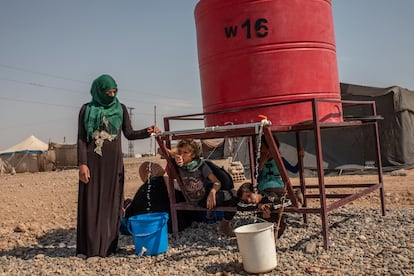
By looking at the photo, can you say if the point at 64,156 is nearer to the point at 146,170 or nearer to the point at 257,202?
the point at 146,170

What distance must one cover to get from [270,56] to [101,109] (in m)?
1.89

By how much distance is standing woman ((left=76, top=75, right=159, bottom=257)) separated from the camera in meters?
4.46

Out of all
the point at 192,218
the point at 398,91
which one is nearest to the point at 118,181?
the point at 192,218

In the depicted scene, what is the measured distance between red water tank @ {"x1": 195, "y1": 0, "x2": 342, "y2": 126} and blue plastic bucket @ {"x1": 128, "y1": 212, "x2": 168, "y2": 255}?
4.15 ft

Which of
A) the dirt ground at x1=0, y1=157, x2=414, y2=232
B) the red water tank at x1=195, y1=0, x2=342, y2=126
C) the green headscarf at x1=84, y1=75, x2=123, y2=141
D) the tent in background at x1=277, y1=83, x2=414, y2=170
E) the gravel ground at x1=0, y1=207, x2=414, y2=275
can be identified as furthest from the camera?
the tent in background at x1=277, y1=83, x2=414, y2=170

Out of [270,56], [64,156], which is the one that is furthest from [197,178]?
[64,156]

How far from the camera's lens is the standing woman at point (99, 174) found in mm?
4457

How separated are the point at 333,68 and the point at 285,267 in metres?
2.21

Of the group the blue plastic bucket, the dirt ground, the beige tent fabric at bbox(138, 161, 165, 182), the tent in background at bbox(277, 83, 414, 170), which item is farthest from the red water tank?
the tent in background at bbox(277, 83, 414, 170)

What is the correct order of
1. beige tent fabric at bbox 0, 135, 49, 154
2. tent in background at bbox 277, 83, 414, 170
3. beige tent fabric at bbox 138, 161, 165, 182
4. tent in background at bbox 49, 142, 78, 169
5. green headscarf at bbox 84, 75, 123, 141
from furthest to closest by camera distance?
1. beige tent fabric at bbox 0, 135, 49, 154
2. tent in background at bbox 49, 142, 78, 169
3. tent in background at bbox 277, 83, 414, 170
4. beige tent fabric at bbox 138, 161, 165, 182
5. green headscarf at bbox 84, 75, 123, 141

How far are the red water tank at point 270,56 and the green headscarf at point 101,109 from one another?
3.82 ft

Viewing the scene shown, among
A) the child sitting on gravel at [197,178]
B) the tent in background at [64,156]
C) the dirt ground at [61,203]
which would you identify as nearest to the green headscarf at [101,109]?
the child sitting on gravel at [197,178]

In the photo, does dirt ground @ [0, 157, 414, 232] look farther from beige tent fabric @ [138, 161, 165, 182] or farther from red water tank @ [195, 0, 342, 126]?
red water tank @ [195, 0, 342, 126]

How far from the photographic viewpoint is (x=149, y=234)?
14.1 ft
